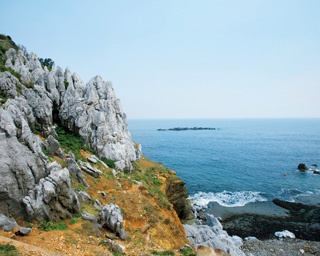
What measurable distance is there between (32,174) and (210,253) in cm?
1489

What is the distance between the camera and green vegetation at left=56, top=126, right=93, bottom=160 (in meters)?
28.7

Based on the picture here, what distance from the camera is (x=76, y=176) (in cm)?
2238

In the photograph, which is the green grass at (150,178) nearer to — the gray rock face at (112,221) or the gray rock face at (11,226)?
the gray rock face at (112,221)

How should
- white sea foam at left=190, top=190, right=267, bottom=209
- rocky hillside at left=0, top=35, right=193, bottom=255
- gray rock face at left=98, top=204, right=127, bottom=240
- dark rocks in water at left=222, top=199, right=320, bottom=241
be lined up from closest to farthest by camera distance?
rocky hillside at left=0, top=35, right=193, bottom=255
gray rock face at left=98, top=204, right=127, bottom=240
dark rocks in water at left=222, top=199, right=320, bottom=241
white sea foam at left=190, top=190, right=267, bottom=209

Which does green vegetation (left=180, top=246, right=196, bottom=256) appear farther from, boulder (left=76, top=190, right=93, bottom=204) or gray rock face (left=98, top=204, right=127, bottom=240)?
boulder (left=76, top=190, right=93, bottom=204)

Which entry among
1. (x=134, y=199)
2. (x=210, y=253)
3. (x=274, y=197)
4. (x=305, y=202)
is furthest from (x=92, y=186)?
(x=305, y=202)

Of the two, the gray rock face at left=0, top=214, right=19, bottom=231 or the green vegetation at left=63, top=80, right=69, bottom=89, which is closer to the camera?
the gray rock face at left=0, top=214, right=19, bottom=231

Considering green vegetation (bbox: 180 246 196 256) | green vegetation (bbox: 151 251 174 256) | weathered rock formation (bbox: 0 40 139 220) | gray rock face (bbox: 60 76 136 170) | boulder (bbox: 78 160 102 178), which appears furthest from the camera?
gray rock face (bbox: 60 76 136 170)

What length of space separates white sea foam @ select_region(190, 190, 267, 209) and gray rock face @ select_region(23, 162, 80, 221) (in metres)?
33.8

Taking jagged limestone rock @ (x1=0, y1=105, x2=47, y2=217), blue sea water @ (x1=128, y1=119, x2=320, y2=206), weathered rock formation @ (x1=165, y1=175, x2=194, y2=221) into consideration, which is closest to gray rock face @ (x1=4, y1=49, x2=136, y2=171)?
weathered rock formation @ (x1=165, y1=175, x2=194, y2=221)

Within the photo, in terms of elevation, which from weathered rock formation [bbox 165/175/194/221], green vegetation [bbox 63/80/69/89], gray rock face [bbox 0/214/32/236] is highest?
green vegetation [bbox 63/80/69/89]

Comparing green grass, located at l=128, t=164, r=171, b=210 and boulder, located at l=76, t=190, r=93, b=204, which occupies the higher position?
boulder, located at l=76, t=190, r=93, b=204

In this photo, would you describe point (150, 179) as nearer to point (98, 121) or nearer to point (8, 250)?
point (98, 121)

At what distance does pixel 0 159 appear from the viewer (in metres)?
14.6
